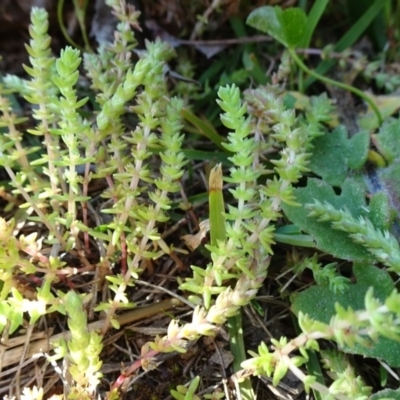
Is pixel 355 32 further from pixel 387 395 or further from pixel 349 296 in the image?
pixel 387 395

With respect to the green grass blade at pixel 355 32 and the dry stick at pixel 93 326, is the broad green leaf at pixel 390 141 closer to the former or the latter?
the green grass blade at pixel 355 32

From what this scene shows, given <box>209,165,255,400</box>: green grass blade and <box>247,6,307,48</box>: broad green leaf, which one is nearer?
<box>209,165,255,400</box>: green grass blade

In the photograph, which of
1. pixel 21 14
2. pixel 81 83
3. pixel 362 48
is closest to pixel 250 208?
pixel 81 83

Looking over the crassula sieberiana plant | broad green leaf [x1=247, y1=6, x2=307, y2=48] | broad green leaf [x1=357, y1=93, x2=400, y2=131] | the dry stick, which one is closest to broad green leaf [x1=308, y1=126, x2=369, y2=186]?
the crassula sieberiana plant

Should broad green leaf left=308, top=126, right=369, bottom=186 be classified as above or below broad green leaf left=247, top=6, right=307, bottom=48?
below

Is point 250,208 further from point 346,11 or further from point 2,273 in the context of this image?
point 346,11

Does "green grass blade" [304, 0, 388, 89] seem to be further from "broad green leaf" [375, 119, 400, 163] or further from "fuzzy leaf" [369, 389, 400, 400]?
"fuzzy leaf" [369, 389, 400, 400]
